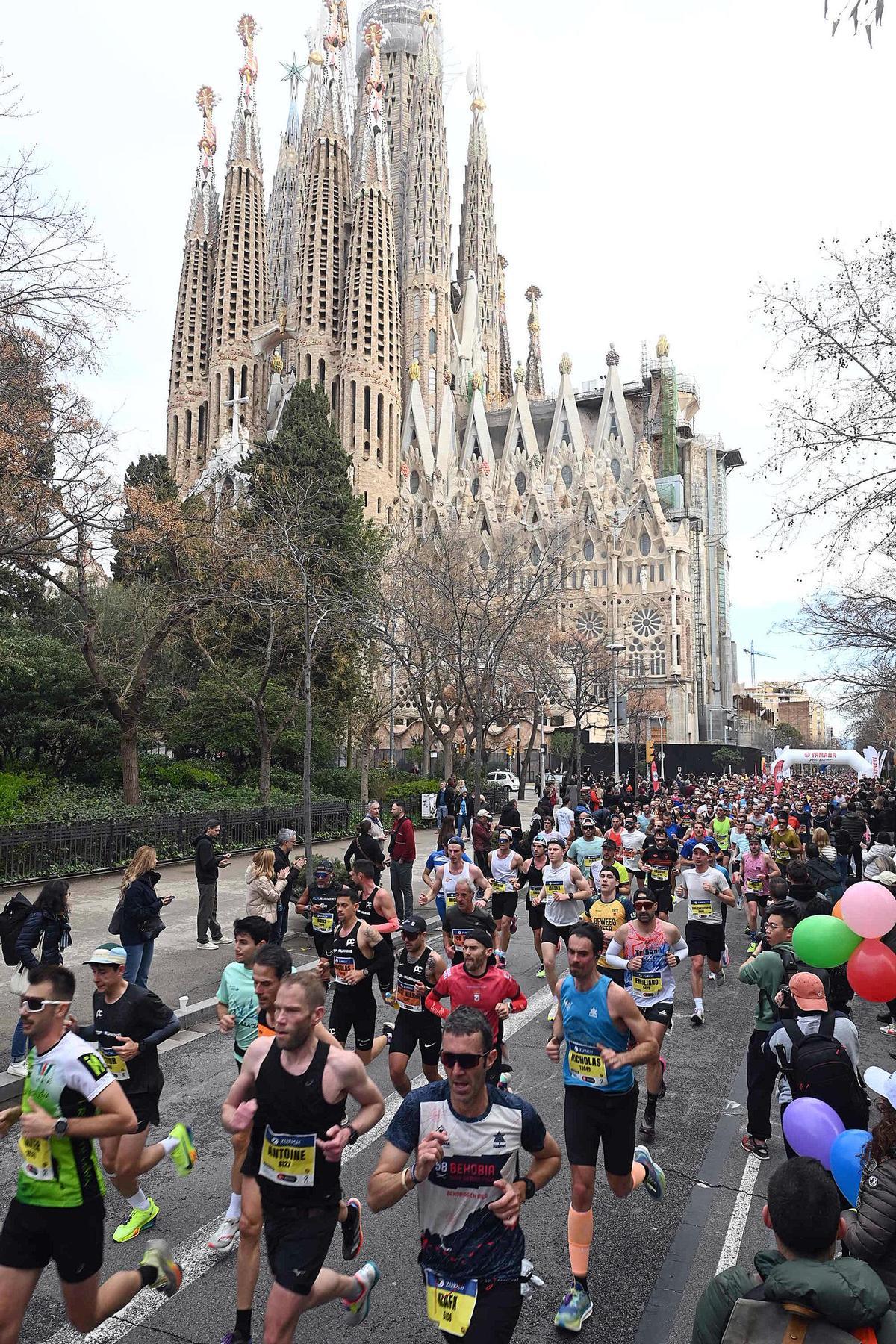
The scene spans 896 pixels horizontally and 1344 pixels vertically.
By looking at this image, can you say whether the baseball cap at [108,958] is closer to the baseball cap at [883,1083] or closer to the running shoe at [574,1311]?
the running shoe at [574,1311]

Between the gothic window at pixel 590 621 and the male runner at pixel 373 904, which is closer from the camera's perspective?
the male runner at pixel 373 904

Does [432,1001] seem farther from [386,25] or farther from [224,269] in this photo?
[386,25]

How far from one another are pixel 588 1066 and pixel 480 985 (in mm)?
868

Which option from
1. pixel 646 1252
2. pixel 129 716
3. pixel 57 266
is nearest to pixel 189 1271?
pixel 646 1252

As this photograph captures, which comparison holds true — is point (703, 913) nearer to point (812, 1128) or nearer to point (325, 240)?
point (812, 1128)

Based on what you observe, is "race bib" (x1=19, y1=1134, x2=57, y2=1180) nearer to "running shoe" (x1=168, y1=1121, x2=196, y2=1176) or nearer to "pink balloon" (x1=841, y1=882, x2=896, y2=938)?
"running shoe" (x1=168, y1=1121, x2=196, y2=1176)

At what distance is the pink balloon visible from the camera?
5.50 meters

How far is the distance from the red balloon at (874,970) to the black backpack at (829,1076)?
3.97 ft

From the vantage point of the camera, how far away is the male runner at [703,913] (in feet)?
28.8

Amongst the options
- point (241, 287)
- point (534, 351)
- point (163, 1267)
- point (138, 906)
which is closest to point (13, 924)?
point (138, 906)

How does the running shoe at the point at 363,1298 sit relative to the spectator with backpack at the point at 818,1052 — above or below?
below

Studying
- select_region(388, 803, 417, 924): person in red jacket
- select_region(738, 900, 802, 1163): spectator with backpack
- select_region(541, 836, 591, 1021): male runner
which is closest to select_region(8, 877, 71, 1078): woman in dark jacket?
select_region(541, 836, 591, 1021): male runner

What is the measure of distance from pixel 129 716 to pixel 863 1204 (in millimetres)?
19099

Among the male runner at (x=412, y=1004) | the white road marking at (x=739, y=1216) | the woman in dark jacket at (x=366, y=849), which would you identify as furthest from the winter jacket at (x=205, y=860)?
the white road marking at (x=739, y=1216)
